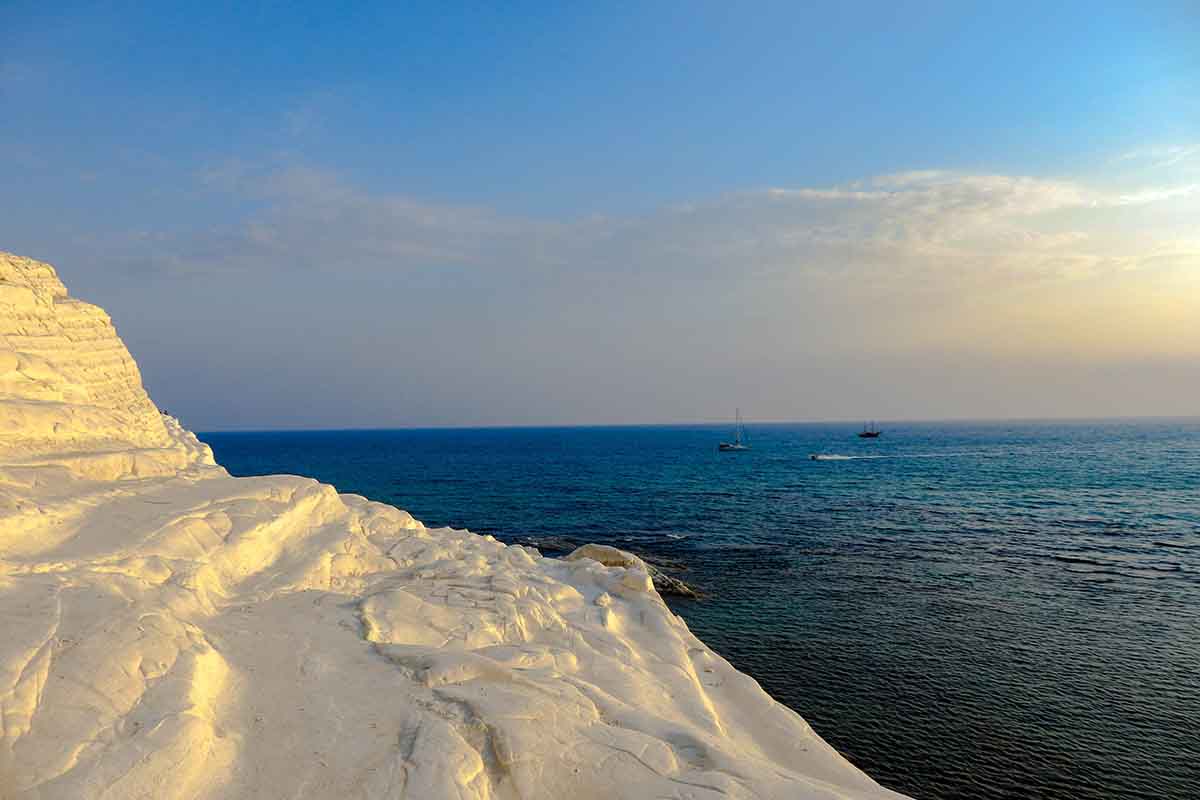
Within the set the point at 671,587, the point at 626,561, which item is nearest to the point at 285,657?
the point at 626,561

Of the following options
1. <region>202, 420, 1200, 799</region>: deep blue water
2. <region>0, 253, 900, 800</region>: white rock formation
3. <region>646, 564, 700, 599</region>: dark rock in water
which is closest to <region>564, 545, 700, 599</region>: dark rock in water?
<region>646, 564, 700, 599</region>: dark rock in water

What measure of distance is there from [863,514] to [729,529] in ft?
51.4

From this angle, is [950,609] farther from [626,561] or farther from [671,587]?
[626,561]

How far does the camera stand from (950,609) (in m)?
29.0

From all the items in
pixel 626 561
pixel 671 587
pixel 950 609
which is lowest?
pixel 950 609

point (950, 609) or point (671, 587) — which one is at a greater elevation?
point (671, 587)

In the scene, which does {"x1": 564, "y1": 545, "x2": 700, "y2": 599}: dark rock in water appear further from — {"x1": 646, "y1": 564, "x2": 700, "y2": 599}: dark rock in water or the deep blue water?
the deep blue water

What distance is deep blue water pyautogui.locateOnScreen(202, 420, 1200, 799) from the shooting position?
1711 cm

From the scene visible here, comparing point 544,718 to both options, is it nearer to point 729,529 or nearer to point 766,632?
point 766,632

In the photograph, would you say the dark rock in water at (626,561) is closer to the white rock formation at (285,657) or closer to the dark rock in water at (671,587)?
the dark rock in water at (671,587)

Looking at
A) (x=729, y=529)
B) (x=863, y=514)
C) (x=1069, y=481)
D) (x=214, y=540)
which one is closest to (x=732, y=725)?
(x=214, y=540)

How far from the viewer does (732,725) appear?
1427 cm

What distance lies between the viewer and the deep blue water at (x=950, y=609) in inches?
674

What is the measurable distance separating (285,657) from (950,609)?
29469 millimetres
